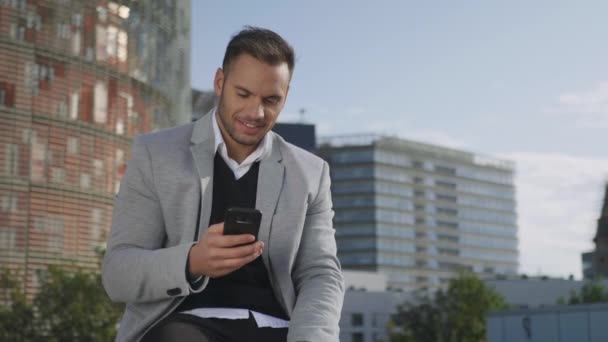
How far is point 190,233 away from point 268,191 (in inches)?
12.8

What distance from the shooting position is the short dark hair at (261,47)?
3486mm

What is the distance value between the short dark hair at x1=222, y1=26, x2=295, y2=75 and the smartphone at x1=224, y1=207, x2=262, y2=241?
57cm

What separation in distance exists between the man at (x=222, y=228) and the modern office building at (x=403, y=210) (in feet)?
545

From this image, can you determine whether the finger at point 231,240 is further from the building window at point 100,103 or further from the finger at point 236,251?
the building window at point 100,103

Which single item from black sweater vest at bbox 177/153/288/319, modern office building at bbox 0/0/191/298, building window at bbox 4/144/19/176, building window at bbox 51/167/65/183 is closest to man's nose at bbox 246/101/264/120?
black sweater vest at bbox 177/153/288/319

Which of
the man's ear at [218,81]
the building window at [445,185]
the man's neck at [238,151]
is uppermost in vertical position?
the building window at [445,185]

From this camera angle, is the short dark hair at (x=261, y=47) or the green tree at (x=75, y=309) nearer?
the short dark hair at (x=261, y=47)

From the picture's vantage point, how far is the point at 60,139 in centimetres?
4875

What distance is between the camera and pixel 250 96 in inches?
139

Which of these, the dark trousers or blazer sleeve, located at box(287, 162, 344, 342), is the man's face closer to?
blazer sleeve, located at box(287, 162, 344, 342)

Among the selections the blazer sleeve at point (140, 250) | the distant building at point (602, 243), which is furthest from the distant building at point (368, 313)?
the blazer sleeve at point (140, 250)

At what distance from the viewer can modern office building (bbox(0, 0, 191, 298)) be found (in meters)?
46.4

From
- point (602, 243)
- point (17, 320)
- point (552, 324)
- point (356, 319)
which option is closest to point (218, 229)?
point (17, 320)

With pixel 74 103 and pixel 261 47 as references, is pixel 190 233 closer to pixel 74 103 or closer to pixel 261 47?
pixel 261 47
